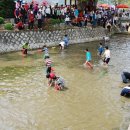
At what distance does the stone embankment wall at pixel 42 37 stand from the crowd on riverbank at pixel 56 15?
0.70m

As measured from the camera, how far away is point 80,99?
17609 millimetres

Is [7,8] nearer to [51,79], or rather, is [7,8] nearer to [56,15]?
[56,15]

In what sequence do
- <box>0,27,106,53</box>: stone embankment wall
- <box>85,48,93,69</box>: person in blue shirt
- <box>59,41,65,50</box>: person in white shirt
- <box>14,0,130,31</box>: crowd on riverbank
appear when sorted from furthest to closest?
1. <box>59,41,65,50</box>: person in white shirt
2. <box>14,0,130,31</box>: crowd on riverbank
3. <box>0,27,106,53</box>: stone embankment wall
4. <box>85,48,93,69</box>: person in blue shirt

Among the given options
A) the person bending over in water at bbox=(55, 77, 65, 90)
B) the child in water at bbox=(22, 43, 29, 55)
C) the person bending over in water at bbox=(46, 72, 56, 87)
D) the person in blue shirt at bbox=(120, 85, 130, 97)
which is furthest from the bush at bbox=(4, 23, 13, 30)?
the person in blue shirt at bbox=(120, 85, 130, 97)

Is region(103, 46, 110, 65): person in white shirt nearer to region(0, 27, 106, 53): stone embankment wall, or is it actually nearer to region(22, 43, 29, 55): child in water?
region(22, 43, 29, 55): child in water

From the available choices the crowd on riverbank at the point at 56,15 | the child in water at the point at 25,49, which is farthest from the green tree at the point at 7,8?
the child in water at the point at 25,49

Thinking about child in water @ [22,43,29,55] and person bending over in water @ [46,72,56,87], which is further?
child in water @ [22,43,29,55]

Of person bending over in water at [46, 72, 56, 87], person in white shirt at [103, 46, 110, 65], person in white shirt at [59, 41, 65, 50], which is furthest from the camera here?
person in white shirt at [59, 41, 65, 50]

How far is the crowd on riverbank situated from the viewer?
1221 inches

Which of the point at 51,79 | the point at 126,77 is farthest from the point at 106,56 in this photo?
the point at 51,79

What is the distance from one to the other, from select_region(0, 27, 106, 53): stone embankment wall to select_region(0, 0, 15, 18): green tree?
312cm

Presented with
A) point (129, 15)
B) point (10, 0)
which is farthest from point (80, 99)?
point (129, 15)

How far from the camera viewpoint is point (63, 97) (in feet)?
58.3

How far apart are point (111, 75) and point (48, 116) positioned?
8602 mm
